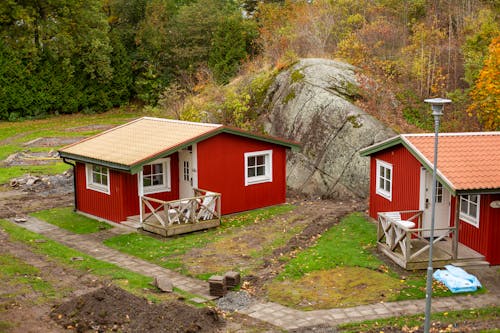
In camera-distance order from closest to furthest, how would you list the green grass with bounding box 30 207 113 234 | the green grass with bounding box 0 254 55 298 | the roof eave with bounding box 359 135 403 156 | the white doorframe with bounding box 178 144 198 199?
the green grass with bounding box 0 254 55 298 < the roof eave with bounding box 359 135 403 156 < the green grass with bounding box 30 207 113 234 < the white doorframe with bounding box 178 144 198 199

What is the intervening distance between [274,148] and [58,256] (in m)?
9.23

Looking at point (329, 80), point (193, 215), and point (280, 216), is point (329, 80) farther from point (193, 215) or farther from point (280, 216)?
point (193, 215)

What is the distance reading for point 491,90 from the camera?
23.4 meters

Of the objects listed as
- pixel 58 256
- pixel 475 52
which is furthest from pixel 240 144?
pixel 475 52

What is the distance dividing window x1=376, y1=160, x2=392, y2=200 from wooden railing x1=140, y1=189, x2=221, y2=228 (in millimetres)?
5377

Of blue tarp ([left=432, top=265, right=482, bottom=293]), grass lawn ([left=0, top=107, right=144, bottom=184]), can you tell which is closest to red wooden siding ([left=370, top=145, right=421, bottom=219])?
blue tarp ([left=432, top=265, right=482, bottom=293])

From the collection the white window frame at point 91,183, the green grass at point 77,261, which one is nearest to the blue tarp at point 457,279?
the green grass at point 77,261

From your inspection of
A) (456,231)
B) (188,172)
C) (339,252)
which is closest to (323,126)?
(188,172)

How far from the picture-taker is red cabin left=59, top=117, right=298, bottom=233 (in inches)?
822

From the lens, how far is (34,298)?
14.1 m

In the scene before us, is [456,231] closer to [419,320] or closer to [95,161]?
[419,320]

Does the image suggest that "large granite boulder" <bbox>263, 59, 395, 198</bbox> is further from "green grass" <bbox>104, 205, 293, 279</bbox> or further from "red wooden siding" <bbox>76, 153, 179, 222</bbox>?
"red wooden siding" <bbox>76, 153, 179, 222</bbox>

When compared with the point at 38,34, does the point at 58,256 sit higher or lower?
lower

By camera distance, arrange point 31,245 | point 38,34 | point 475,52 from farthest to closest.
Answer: point 38,34, point 475,52, point 31,245
